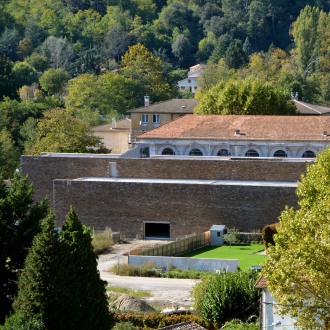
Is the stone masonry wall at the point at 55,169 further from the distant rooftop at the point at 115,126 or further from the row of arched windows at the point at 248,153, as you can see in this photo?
the distant rooftop at the point at 115,126

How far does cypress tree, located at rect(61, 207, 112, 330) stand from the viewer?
99.4 feet

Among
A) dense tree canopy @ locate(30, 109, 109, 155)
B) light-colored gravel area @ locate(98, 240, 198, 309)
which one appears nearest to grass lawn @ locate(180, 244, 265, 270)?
light-colored gravel area @ locate(98, 240, 198, 309)

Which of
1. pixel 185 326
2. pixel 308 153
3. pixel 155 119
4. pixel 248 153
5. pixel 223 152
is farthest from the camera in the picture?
pixel 155 119

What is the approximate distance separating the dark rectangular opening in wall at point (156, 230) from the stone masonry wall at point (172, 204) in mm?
332

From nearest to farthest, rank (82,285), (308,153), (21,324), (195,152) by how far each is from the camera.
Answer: (21,324) → (82,285) → (308,153) → (195,152)

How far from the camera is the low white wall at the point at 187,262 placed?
145 ft

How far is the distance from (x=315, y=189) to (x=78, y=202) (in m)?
23.0

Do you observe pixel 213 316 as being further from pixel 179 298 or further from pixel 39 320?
pixel 39 320

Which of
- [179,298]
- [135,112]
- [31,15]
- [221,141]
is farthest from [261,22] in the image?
[179,298]

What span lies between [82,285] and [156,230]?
23.3 m

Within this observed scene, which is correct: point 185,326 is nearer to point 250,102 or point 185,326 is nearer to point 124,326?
point 124,326

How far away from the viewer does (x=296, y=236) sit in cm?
2738

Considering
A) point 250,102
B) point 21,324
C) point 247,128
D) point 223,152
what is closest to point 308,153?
point 247,128

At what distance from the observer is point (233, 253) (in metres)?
48.2
